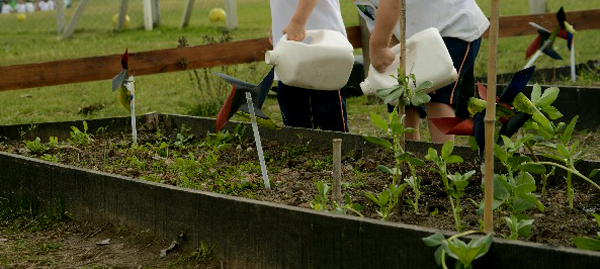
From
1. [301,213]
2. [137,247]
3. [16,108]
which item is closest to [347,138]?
[137,247]

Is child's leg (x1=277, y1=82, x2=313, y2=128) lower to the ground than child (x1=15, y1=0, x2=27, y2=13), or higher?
lower

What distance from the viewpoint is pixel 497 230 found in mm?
2842

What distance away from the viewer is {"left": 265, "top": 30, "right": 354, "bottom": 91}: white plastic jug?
424cm

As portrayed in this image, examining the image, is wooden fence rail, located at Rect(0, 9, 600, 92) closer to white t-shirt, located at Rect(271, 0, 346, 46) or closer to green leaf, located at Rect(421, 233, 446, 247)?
white t-shirt, located at Rect(271, 0, 346, 46)

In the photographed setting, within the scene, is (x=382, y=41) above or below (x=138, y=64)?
above

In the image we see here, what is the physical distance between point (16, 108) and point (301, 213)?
4961 mm

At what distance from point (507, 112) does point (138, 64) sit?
397cm

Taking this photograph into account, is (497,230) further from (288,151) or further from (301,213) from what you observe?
(288,151)

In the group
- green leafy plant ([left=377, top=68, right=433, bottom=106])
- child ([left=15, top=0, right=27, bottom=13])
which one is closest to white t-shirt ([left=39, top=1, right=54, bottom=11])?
child ([left=15, top=0, right=27, bottom=13])

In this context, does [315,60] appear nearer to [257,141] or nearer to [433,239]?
[257,141]

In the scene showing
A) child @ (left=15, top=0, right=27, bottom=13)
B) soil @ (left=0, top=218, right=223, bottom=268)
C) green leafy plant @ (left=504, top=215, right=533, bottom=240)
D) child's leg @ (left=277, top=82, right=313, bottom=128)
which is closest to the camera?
green leafy plant @ (left=504, top=215, right=533, bottom=240)

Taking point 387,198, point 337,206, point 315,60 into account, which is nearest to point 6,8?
point 315,60

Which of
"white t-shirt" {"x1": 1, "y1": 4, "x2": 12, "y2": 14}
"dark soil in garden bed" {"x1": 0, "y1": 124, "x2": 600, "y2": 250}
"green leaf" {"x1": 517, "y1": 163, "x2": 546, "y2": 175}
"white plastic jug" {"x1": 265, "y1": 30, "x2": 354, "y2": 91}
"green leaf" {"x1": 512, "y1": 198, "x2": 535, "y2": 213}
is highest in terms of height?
"white t-shirt" {"x1": 1, "y1": 4, "x2": 12, "y2": 14}

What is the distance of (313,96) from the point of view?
15.3ft
